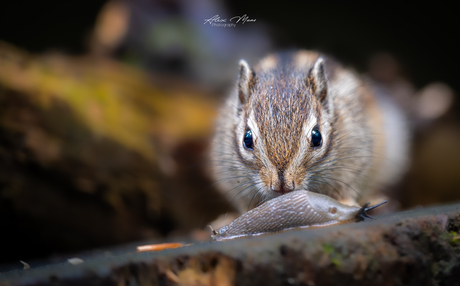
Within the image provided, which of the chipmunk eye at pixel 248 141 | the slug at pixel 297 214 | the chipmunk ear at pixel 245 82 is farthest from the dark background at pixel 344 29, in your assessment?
the slug at pixel 297 214

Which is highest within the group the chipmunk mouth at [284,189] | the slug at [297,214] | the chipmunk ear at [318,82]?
the chipmunk ear at [318,82]

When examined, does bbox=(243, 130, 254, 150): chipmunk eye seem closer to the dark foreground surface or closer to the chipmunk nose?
the chipmunk nose

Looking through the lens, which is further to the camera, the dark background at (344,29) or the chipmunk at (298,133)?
the dark background at (344,29)

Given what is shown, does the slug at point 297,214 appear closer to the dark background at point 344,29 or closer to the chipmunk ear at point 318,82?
the chipmunk ear at point 318,82

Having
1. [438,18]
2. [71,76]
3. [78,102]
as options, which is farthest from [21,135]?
[438,18]

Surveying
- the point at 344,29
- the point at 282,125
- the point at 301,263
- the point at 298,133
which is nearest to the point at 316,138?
the point at 298,133

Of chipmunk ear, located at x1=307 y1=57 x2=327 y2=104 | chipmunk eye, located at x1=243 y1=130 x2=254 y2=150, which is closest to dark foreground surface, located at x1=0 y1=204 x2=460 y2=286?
chipmunk eye, located at x1=243 y1=130 x2=254 y2=150

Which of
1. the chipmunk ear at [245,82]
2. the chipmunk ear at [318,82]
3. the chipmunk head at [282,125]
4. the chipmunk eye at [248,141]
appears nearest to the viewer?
the chipmunk head at [282,125]
